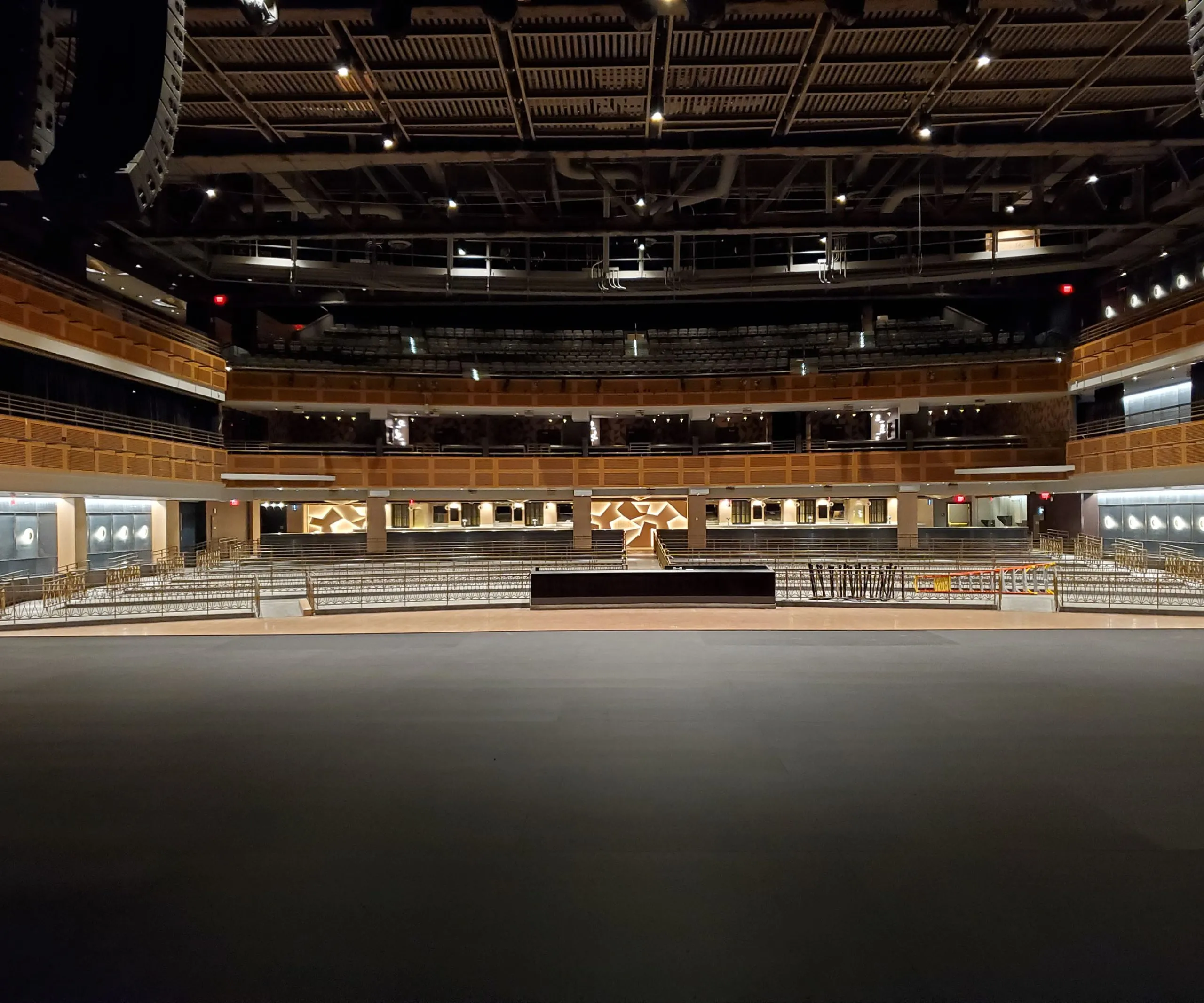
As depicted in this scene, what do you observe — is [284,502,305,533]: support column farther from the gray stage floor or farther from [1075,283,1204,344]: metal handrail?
[1075,283,1204,344]: metal handrail

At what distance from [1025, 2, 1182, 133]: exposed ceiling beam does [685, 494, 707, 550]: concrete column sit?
17.5 meters

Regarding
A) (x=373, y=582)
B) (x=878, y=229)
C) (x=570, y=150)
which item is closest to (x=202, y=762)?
(x=570, y=150)

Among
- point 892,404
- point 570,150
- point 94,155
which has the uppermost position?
point 570,150

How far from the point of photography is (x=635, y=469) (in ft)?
87.6

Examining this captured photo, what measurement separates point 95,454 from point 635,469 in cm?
1825

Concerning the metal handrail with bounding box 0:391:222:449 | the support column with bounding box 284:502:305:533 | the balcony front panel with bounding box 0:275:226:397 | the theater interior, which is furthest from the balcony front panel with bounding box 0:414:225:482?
the support column with bounding box 284:502:305:533

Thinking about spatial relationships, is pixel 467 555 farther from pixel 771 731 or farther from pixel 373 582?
pixel 771 731

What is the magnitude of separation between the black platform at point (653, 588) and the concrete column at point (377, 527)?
1426cm

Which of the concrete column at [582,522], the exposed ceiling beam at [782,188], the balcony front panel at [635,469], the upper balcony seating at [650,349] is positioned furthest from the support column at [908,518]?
the exposed ceiling beam at [782,188]

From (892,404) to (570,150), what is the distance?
743 inches

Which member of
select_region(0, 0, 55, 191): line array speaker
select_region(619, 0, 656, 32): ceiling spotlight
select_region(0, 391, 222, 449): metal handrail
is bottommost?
select_region(0, 0, 55, 191): line array speaker

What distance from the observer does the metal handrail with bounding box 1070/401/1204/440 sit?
20859 millimetres

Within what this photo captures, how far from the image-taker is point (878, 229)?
15.0m

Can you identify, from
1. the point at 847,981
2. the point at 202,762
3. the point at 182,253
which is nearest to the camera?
the point at 847,981
